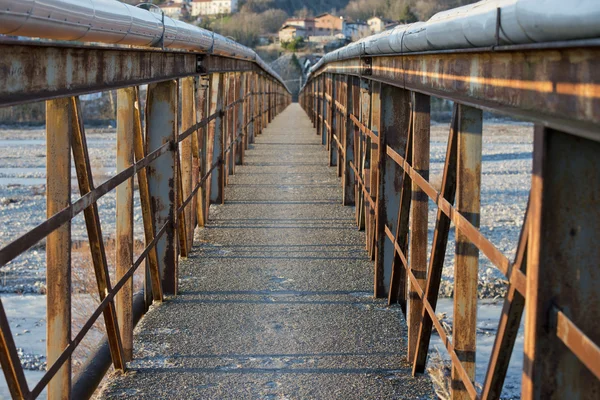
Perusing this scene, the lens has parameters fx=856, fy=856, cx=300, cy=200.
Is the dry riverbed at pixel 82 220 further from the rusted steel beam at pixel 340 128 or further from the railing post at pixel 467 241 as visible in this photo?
the railing post at pixel 467 241

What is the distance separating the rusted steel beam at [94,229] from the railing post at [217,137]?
16.2 ft

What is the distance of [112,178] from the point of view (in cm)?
425

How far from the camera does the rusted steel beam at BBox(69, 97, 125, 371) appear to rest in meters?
3.66

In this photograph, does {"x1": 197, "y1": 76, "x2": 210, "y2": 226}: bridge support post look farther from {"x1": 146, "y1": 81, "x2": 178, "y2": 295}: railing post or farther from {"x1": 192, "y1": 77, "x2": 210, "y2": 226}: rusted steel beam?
{"x1": 146, "y1": 81, "x2": 178, "y2": 295}: railing post

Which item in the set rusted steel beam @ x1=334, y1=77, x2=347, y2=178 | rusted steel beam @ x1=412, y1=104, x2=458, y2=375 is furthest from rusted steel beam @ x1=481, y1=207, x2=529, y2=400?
rusted steel beam @ x1=334, y1=77, x2=347, y2=178

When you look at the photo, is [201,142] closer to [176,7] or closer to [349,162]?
[349,162]

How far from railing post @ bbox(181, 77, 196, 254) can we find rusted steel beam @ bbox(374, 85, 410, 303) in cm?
180

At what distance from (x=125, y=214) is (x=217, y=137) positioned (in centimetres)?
500

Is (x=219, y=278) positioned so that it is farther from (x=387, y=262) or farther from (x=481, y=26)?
(x=481, y=26)

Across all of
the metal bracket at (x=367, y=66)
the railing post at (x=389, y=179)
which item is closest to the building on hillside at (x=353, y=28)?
the metal bracket at (x=367, y=66)

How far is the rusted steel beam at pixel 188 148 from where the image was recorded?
23.1 feet

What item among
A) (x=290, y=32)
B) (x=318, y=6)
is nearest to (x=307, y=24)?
(x=290, y=32)

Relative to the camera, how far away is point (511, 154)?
40.9 m

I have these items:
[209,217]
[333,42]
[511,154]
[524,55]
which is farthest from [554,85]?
[333,42]
